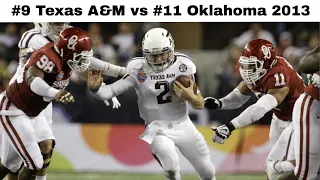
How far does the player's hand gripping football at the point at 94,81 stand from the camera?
6367 millimetres

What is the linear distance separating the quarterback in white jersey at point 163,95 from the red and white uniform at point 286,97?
1.67ft

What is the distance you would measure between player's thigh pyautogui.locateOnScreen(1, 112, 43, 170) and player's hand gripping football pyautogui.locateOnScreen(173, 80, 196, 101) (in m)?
1.16

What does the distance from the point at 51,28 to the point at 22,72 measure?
0.62 meters

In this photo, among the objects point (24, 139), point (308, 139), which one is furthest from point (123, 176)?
point (308, 139)

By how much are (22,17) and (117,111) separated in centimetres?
271

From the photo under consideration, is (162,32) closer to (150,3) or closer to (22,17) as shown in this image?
(150,3)

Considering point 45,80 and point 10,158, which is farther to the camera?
point 10,158

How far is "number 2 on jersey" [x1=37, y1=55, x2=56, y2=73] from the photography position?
6.26 meters

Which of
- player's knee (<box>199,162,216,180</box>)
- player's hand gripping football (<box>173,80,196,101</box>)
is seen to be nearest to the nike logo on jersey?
player's hand gripping football (<box>173,80,196,101</box>)

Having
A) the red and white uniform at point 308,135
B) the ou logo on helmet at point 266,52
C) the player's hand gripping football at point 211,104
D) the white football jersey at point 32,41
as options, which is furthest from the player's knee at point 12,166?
the red and white uniform at point 308,135

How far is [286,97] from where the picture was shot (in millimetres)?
6398

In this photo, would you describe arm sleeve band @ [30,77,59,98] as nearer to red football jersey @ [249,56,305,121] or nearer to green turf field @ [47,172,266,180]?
red football jersey @ [249,56,305,121]

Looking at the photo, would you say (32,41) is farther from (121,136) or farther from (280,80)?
(121,136)

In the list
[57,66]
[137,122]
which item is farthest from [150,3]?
[137,122]
